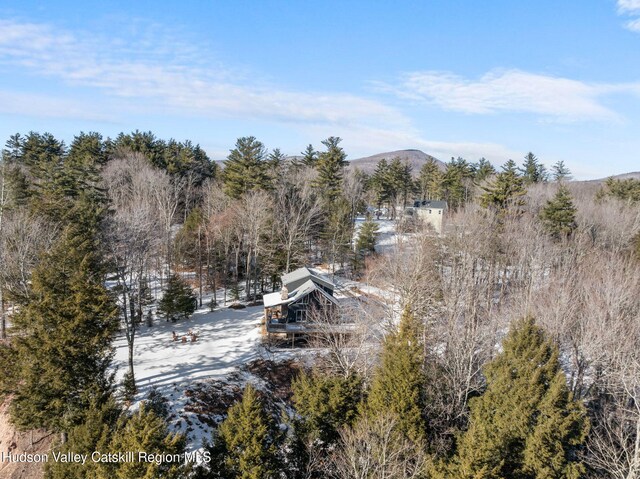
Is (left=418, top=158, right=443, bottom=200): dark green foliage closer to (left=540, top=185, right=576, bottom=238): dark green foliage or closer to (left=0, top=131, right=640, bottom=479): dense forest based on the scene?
(left=0, top=131, right=640, bottom=479): dense forest

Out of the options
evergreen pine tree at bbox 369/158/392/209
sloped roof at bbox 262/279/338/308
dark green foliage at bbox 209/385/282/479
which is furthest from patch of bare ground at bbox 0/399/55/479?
evergreen pine tree at bbox 369/158/392/209

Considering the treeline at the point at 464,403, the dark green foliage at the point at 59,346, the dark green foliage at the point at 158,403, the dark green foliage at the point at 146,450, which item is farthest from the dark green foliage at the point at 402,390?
the dark green foliage at the point at 59,346

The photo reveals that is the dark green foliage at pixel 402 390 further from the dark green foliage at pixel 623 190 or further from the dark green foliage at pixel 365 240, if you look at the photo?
the dark green foliage at pixel 623 190

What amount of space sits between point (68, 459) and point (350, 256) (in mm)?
35569

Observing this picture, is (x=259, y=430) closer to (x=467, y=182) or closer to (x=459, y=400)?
(x=459, y=400)

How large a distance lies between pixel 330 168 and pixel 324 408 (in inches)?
1565

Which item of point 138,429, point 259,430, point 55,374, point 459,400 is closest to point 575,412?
point 459,400

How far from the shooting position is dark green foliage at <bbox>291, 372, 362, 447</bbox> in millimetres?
16016

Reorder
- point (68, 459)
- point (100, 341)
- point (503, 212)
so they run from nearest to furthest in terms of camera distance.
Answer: point (68, 459), point (100, 341), point (503, 212)

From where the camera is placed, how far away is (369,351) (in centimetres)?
2233

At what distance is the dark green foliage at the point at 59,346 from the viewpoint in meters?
14.1

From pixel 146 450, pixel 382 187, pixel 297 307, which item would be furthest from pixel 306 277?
pixel 382 187

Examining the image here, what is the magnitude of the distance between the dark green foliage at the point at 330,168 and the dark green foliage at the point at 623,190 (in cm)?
4077

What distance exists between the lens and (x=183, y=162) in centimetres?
5500
